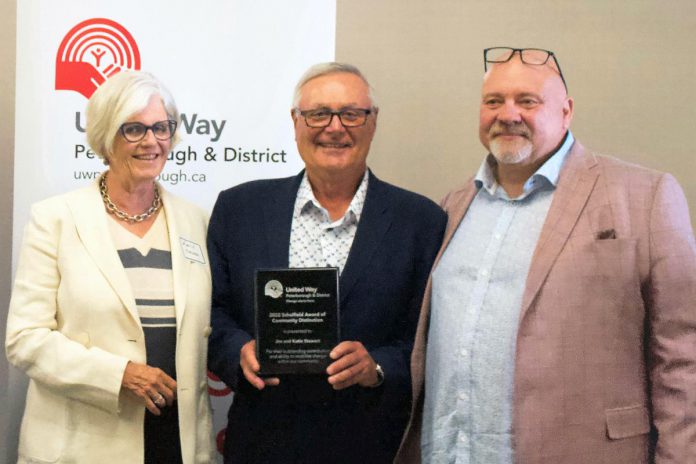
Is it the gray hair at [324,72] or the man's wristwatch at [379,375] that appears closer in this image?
the man's wristwatch at [379,375]

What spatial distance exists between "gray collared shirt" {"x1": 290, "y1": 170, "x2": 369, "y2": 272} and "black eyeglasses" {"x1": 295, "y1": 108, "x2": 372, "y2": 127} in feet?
0.72

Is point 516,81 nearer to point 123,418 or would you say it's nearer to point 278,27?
point 278,27

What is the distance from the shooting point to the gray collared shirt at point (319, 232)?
2455 mm

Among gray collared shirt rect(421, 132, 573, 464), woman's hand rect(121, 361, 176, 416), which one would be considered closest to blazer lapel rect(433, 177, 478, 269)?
gray collared shirt rect(421, 132, 573, 464)

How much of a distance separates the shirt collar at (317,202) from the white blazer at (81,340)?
0.45 meters

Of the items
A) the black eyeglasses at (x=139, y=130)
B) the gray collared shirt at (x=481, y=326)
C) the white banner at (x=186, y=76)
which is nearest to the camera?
the gray collared shirt at (x=481, y=326)

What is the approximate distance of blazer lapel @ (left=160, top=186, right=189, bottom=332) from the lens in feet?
8.07

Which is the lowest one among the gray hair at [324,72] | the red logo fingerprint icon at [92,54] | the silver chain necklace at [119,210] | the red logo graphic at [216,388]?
the red logo graphic at [216,388]

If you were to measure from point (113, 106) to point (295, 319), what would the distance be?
959 millimetres

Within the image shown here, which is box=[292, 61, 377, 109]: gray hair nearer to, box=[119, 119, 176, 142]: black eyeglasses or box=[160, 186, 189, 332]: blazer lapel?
box=[119, 119, 176, 142]: black eyeglasses

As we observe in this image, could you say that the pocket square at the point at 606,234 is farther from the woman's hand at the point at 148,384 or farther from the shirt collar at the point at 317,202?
the woman's hand at the point at 148,384

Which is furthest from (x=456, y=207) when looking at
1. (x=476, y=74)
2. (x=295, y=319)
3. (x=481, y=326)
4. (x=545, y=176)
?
(x=476, y=74)

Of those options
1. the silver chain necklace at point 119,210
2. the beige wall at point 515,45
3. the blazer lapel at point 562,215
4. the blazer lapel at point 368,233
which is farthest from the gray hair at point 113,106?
the blazer lapel at point 562,215

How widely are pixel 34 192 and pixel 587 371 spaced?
231 centimetres
